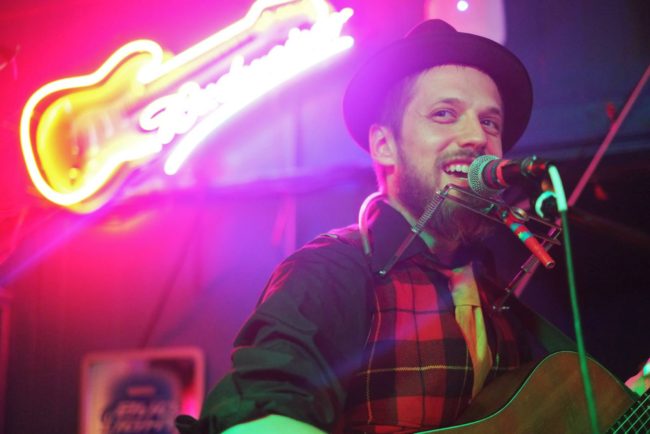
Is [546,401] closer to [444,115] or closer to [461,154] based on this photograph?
[461,154]

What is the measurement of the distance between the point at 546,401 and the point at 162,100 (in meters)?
2.54

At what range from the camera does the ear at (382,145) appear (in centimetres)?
197

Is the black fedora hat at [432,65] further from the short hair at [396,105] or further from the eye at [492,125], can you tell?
the eye at [492,125]

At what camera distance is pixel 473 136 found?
5.73 feet

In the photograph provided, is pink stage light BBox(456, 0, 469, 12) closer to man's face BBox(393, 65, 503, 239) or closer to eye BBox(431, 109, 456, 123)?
man's face BBox(393, 65, 503, 239)

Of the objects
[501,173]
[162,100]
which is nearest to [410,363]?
[501,173]

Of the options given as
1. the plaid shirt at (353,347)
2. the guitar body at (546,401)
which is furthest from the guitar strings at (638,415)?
the plaid shirt at (353,347)

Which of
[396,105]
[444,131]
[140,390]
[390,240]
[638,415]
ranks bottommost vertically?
[638,415]

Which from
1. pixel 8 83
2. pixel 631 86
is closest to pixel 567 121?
pixel 631 86

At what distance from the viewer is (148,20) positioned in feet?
12.0

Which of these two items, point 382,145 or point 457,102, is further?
point 382,145

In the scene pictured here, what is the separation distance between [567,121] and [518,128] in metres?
0.73

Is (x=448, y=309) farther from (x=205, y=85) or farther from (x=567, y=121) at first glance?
(x=205, y=85)

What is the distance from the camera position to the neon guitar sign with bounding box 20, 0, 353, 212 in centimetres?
315
